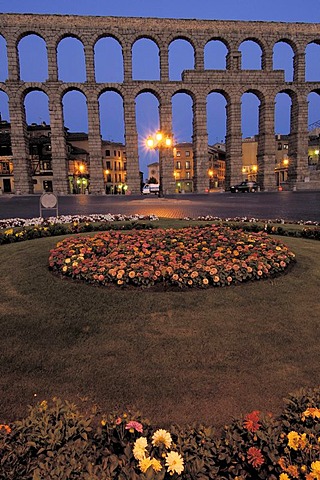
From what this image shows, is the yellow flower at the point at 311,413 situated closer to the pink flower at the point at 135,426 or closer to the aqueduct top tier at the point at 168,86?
the pink flower at the point at 135,426

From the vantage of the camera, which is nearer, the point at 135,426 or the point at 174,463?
the point at 174,463

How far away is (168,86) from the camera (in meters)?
47.8

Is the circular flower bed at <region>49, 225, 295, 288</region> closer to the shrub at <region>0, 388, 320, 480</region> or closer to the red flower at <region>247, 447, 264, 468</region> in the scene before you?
the shrub at <region>0, 388, 320, 480</region>

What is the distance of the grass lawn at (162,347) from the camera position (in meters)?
3.07

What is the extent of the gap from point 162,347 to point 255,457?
1909mm

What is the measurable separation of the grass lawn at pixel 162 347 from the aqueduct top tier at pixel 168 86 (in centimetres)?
4306

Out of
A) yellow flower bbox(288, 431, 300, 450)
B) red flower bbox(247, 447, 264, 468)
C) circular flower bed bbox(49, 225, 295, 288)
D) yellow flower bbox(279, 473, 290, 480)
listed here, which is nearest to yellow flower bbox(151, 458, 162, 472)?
red flower bbox(247, 447, 264, 468)

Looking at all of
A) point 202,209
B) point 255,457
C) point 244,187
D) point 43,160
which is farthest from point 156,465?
point 43,160

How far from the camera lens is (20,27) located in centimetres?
4456

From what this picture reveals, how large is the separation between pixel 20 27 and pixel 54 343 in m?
53.2

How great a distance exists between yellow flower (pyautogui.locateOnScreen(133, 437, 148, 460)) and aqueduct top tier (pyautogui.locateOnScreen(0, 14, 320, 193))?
46114mm

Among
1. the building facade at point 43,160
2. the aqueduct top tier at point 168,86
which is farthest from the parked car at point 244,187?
the building facade at point 43,160

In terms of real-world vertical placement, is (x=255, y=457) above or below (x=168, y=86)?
below

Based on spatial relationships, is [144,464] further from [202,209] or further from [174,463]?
[202,209]
